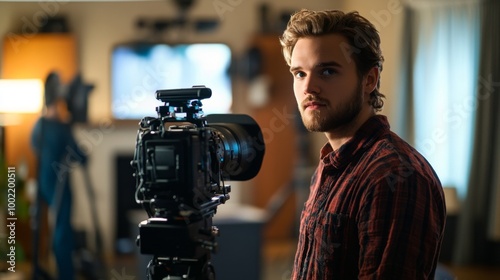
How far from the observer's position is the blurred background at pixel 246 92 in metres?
4.91

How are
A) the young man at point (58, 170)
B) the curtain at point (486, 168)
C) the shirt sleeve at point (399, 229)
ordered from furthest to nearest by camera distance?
the curtain at point (486, 168)
the young man at point (58, 170)
the shirt sleeve at point (399, 229)

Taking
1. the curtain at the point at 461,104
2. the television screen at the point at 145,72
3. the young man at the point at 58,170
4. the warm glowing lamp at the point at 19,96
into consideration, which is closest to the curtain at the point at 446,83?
the curtain at the point at 461,104

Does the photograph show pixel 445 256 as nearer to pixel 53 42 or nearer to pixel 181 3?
pixel 181 3

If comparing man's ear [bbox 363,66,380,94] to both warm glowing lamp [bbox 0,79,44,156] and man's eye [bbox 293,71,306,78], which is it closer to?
man's eye [bbox 293,71,306,78]

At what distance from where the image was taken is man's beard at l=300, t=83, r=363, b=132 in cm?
130

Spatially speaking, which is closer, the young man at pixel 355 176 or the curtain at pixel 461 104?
the young man at pixel 355 176

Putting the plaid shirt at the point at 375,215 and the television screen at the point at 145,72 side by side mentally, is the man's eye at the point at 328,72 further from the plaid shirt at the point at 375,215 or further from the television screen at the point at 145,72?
the television screen at the point at 145,72

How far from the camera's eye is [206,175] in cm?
124

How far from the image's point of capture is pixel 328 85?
1.29 meters

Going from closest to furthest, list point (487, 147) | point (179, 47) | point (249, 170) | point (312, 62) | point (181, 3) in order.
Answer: point (312, 62) → point (249, 170) → point (487, 147) → point (181, 3) → point (179, 47)

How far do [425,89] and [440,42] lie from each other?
0.42 meters

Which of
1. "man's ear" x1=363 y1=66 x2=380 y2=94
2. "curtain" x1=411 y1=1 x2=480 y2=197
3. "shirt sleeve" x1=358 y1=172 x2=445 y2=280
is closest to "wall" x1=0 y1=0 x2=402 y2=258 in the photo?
"curtain" x1=411 y1=1 x2=480 y2=197

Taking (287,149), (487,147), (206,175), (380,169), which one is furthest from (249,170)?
(287,149)

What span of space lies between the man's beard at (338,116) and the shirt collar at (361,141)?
0.13 feet
